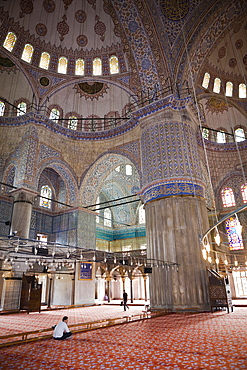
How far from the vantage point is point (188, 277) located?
8664 mm

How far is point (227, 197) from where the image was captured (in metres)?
15.9

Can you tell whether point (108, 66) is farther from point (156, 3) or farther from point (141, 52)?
point (156, 3)

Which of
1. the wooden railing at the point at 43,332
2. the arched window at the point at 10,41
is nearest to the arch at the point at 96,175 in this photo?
the arched window at the point at 10,41

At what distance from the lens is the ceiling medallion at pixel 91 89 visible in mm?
14586

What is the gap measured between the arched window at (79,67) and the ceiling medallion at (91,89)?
524 millimetres

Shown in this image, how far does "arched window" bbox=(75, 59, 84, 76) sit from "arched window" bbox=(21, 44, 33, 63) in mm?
2284

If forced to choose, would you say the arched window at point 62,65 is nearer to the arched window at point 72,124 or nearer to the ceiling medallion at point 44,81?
the ceiling medallion at point 44,81

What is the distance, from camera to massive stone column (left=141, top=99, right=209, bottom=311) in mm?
8672

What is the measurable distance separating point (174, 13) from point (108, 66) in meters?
4.54

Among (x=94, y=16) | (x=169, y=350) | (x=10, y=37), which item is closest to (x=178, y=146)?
(x=169, y=350)

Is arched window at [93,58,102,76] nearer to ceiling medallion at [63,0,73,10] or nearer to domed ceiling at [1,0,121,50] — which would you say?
domed ceiling at [1,0,121,50]

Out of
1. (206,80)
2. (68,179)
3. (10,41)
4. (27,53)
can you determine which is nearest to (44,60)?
(27,53)

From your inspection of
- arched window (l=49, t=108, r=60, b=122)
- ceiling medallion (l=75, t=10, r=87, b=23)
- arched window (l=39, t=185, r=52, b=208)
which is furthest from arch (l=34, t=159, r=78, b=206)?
ceiling medallion (l=75, t=10, r=87, b=23)

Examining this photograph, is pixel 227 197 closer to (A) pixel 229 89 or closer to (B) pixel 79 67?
(A) pixel 229 89
